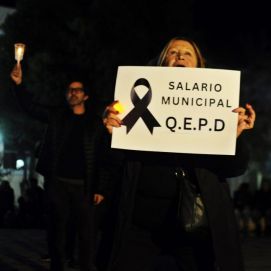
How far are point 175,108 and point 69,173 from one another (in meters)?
2.26

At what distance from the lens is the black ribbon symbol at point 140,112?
4254 millimetres

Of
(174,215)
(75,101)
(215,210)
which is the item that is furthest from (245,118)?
(75,101)

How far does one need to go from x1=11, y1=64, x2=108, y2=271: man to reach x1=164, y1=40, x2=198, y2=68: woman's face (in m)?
2.11

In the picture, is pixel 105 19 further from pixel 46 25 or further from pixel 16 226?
pixel 16 226

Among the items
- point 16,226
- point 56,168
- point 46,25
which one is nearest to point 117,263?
point 56,168

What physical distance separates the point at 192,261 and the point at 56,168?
8.39 ft

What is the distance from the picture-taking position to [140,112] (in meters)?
4.27

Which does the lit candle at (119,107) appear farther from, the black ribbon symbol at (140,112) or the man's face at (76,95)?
the man's face at (76,95)

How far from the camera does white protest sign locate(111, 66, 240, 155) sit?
425 cm

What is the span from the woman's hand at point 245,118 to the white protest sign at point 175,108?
0.03 metres

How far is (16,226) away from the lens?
16234mm

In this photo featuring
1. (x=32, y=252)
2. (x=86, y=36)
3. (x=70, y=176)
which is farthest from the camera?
(x=86, y=36)

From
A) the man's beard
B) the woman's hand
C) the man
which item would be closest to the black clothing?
the man

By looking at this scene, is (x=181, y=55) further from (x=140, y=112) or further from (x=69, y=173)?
(x=69, y=173)
